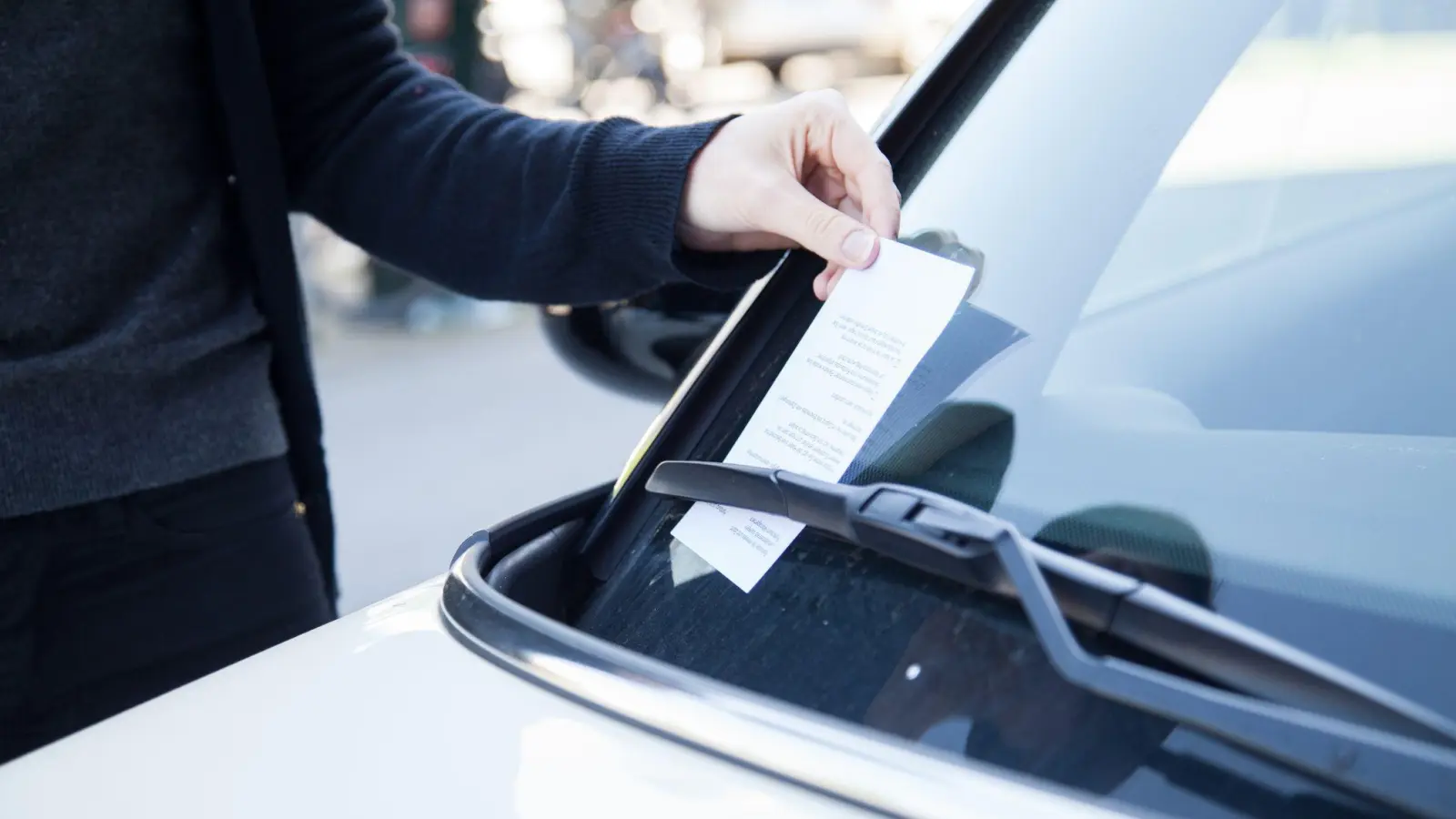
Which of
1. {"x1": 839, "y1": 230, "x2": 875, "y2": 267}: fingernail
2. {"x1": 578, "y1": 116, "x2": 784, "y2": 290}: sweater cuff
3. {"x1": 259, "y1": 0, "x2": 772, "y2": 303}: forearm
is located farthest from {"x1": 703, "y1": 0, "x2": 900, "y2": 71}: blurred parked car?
{"x1": 839, "y1": 230, "x2": 875, "y2": 267}: fingernail

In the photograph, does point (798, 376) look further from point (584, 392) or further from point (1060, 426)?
point (584, 392)

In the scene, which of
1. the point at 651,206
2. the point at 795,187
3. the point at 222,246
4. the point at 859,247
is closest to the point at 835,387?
the point at 859,247

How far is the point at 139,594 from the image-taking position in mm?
1234

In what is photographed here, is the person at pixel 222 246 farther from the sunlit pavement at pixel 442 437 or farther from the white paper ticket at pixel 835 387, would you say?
the sunlit pavement at pixel 442 437

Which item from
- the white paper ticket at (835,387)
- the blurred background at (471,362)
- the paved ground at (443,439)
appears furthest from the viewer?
the blurred background at (471,362)

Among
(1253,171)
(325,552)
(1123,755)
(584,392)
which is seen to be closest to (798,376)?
(1123,755)

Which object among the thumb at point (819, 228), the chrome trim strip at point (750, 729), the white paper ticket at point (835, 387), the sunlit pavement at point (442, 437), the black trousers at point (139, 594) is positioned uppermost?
the thumb at point (819, 228)

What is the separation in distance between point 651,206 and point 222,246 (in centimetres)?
44

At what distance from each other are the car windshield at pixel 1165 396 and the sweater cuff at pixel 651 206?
7.5 inches

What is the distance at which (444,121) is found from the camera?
4.58 ft

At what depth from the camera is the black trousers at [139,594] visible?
1162mm

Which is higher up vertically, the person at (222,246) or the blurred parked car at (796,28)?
the person at (222,246)

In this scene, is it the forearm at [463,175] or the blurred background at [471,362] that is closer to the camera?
the forearm at [463,175]

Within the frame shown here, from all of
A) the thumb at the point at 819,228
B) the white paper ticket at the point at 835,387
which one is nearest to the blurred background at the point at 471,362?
the thumb at the point at 819,228
